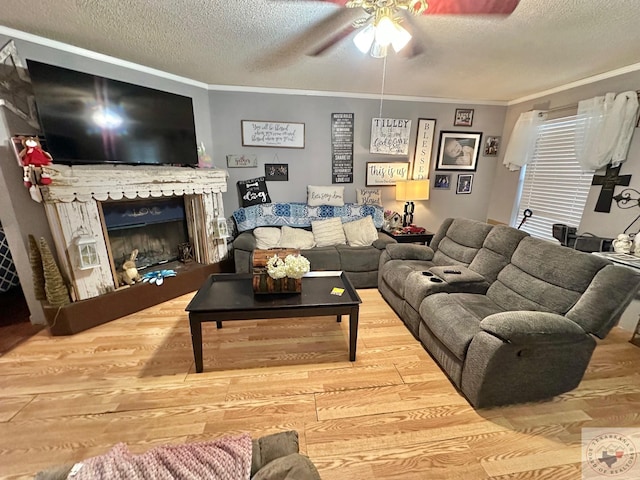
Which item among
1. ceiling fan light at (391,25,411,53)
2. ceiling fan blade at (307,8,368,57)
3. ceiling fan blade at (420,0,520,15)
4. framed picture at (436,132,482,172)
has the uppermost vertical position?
ceiling fan blade at (307,8,368,57)

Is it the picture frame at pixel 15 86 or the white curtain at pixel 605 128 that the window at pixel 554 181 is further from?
the picture frame at pixel 15 86

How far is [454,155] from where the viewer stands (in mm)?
3803

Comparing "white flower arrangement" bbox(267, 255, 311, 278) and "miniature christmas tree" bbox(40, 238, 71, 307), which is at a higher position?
"white flower arrangement" bbox(267, 255, 311, 278)

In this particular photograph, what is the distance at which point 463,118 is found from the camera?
3.69 m

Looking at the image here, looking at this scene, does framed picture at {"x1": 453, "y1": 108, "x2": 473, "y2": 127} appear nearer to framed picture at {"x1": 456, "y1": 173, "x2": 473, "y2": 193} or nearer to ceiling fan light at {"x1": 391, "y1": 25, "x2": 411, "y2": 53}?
framed picture at {"x1": 456, "y1": 173, "x2": 473, "y2": 193}

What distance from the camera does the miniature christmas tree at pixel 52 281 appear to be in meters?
2.00

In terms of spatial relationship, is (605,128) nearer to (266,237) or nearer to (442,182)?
(442,182)

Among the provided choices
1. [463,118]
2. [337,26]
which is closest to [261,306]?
[337,26]

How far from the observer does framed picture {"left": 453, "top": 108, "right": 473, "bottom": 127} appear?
3664 millimetres

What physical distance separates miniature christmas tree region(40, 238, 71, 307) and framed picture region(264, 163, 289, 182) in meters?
2.25

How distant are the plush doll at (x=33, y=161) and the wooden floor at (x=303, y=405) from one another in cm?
125

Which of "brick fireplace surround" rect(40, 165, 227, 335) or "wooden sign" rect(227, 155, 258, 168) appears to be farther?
"wooden sign" rect(227, 155, 258, 168)

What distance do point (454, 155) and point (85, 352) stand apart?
467cm

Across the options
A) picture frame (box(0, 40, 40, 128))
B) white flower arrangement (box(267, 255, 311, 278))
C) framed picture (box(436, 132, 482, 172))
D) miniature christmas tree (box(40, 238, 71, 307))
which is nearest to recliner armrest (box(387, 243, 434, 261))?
white flower arrangement (box(267, 255, 311, 278))
